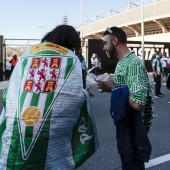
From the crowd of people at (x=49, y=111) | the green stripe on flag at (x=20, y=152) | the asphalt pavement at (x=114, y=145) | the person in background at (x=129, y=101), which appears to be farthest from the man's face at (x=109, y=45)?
the asphalt pavement at (x=114, y=145)

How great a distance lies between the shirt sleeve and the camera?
2.43 metres

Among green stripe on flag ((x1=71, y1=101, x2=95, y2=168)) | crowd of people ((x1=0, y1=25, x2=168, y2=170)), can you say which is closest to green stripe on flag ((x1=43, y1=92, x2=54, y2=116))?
crowd of people ((x1=0, y1=25, x2=168, y2=170))

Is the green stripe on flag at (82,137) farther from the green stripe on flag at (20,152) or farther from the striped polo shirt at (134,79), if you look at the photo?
the striped polo shirt at (134,79)

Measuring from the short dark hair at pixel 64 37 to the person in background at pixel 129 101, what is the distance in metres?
0.43

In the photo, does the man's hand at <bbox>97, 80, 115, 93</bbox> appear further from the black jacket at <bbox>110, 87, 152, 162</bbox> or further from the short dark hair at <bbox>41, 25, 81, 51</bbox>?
the short dark hair at <bbox>41, 25, 81, 51</bbox>

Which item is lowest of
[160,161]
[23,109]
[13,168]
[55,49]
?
Result: [160,161]

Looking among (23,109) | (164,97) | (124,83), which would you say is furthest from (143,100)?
(164,97)

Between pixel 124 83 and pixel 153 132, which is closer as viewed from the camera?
pixel 124 83

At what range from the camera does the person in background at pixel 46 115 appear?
2006mm

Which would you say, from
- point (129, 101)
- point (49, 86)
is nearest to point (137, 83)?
point (129, 101)

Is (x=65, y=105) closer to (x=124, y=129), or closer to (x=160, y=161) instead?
(x=124, y=129)

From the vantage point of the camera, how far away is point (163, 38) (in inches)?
1852

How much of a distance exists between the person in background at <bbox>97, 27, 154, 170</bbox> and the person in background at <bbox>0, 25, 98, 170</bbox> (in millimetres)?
397

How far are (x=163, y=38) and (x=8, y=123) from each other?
4698 cm
